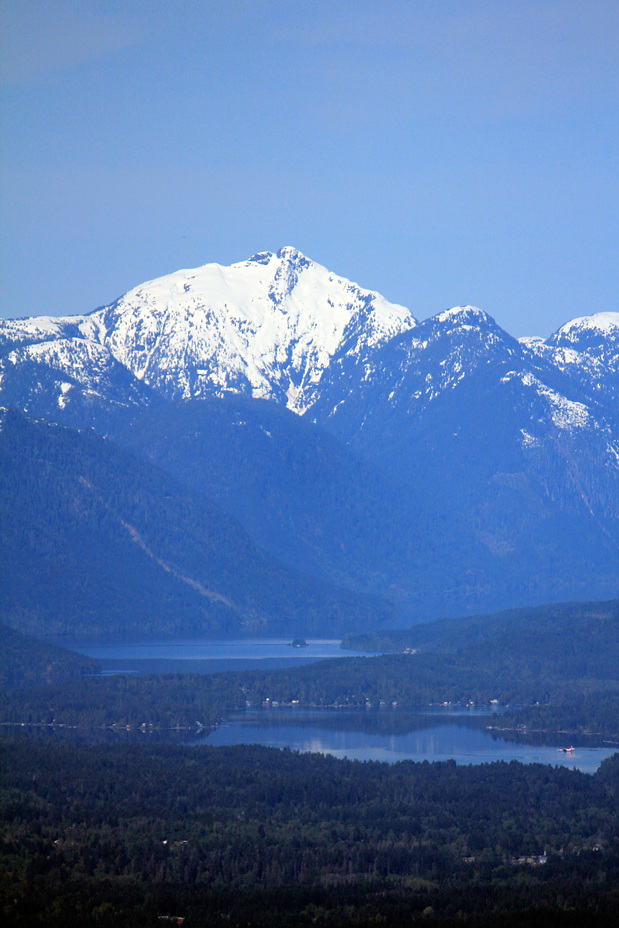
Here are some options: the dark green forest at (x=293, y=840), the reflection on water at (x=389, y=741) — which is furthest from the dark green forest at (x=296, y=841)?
the reflection on water at (x=389, y=741)

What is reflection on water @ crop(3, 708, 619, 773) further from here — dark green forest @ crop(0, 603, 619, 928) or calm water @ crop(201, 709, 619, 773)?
dark green forest @ crop(0, 603, 619, 928)

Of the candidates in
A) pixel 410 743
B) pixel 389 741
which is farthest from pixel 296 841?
pixel 389 741

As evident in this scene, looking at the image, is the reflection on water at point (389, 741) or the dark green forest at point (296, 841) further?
the reflection on water at point (389, 741)

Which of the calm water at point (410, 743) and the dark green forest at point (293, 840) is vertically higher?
the calm water at point (410, 743)

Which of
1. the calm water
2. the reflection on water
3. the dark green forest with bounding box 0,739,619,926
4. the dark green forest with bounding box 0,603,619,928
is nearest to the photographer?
the dark green forest with bounding box 0,603,619,928

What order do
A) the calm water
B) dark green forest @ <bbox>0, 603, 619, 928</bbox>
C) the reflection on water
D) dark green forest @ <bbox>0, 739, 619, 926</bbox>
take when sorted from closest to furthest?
1. dark green forest @ <bbox>0, 603, 619, 928</bbox>
2. dark green forest @ <bbox>0, 739, 619, 926</bbox>
3. the calm water
4. the reflection on water

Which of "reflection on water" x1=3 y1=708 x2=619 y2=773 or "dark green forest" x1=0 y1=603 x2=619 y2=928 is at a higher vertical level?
"reflection on water" x1=3 y1=708 x2=619 y2=773

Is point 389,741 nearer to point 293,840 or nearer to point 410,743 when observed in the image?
point 410,743

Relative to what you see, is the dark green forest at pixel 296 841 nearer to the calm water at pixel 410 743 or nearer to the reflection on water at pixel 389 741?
the calm water at pixel 410 743

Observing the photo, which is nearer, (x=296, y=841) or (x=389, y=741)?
(x=296, y=841)

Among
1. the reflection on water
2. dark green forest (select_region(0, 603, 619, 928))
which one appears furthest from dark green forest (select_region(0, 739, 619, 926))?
the reflection on water

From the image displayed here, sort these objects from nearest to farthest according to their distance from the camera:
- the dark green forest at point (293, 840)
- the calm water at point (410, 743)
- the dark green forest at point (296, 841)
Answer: the dark green forest at point (293, 840)
the dark green forest at point (296, 841)
the calm water at point (410, 743)
